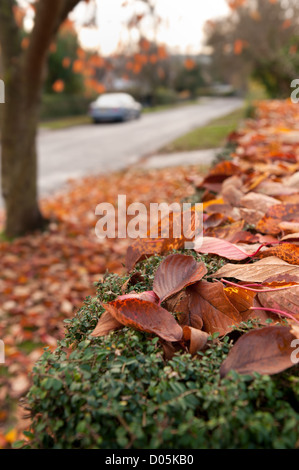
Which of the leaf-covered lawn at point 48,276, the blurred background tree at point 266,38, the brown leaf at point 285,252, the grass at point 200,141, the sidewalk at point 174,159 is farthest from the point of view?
the blurred background tree at point 266,38

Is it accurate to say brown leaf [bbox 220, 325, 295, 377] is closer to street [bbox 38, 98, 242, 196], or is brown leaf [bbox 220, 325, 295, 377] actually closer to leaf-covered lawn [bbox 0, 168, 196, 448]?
leaf-covered lawn [bbox 0, 168, 196, 448]

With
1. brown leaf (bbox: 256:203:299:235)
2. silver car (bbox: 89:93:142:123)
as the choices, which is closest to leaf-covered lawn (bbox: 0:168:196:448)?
brown leaf (bbox: 256:203:299:235)

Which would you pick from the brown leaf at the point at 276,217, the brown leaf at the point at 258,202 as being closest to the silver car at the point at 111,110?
the brown leaf at the point at 258,202

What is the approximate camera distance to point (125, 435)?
0.69 m

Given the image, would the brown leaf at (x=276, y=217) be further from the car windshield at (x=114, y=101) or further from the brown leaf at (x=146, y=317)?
the car windshield at (x=114, y=101)

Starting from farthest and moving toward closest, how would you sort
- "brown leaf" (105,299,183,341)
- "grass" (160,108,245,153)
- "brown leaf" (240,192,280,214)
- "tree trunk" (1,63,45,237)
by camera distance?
1. "grass" (160,108,245,153)
2. "tree trunk" (1,63,45,237)
3. "brown leaf" (240,192,280,214)
4. "brown leaf" (105,299,183,341)

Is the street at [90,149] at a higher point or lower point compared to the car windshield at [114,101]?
lower

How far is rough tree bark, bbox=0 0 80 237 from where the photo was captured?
4297 mm

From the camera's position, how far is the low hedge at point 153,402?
0.66 metres

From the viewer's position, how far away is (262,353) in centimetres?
81

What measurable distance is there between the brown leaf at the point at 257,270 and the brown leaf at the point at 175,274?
10cm

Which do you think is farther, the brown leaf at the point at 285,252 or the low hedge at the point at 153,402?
A: the brown leaf at the point at 285,252

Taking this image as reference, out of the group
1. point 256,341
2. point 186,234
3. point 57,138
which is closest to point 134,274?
point 186,234

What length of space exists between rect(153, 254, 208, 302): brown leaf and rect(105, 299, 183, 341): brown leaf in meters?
0.09
